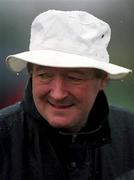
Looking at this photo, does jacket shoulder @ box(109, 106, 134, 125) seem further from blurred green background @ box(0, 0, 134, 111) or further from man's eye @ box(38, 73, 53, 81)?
blurred green background @ box(0, 0, 134, 111)

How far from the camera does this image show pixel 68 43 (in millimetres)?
2133

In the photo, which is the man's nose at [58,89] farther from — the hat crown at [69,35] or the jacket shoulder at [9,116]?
the jacket shoulder at [9,116]

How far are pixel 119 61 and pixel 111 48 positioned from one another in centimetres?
10

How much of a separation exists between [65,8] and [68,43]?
1.27m

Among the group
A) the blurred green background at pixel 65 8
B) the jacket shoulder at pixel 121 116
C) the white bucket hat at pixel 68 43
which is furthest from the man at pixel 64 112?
the blurred green background at pixel 65 8

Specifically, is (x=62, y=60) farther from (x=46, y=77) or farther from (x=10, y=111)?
(x=10, y=111)

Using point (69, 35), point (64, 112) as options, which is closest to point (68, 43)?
point (69, 35)

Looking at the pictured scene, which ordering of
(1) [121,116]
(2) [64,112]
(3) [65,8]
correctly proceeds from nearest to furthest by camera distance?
(2) [64,112] → (1) [121,116] → (3) [65,8]

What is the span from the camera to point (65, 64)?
2035 millimetres

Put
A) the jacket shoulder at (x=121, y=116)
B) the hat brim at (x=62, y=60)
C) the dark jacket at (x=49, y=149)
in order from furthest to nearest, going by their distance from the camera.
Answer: the jacket shoulder at (x=121, y=116), the dark jacket at (x=49, y=149), the hat brim at (x=62, y=60)

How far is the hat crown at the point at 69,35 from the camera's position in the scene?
214 centimetres

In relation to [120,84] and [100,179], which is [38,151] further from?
[120,84]

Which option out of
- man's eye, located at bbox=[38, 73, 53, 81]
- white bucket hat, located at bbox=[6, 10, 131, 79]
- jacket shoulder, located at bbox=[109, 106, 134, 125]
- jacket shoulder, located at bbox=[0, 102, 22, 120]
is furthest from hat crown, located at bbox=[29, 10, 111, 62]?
jacket shoulder, located at bbox=[109, 106, 134, 125]

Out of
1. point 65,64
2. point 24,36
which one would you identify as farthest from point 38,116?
point 24,36
